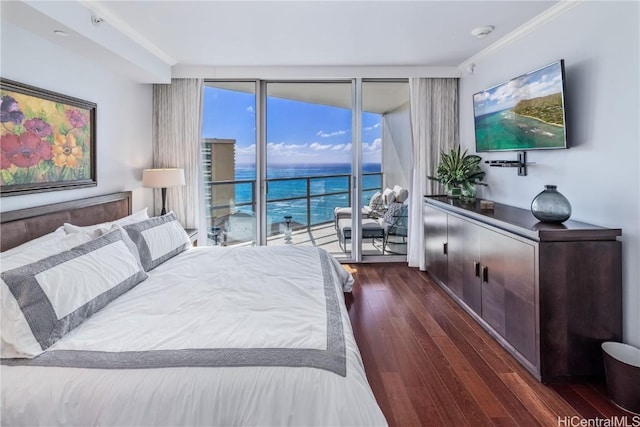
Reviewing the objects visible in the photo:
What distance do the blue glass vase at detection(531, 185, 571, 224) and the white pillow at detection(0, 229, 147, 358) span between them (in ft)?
9.07

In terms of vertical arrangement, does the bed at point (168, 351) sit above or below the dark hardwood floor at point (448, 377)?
above

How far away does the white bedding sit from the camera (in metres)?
Answer: 1.32

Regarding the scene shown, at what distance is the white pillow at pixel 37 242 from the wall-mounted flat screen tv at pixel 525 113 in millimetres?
3570

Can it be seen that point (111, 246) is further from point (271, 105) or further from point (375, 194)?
point (375, 194)

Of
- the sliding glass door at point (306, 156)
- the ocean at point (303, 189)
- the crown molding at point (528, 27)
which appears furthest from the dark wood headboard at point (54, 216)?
the crown molding at point (528, 27)

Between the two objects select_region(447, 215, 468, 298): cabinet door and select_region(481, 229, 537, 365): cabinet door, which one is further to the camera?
select_region(447, 215, 468, 298): cabinet door

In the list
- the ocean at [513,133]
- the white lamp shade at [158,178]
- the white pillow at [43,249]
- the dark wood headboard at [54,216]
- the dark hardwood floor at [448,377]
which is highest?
the ocean at [513,133]

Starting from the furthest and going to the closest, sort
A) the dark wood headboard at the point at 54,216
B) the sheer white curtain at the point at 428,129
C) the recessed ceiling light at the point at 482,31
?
the sheer white curtain at the point at 428,129, the recessed ceiling light at the point at 482,31, the dark wood headboard at the point at 54,216

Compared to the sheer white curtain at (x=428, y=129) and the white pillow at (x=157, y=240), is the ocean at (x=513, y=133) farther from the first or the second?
the white pillow at (x=157, y=240)

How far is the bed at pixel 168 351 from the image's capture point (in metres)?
1.33

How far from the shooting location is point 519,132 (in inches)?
125

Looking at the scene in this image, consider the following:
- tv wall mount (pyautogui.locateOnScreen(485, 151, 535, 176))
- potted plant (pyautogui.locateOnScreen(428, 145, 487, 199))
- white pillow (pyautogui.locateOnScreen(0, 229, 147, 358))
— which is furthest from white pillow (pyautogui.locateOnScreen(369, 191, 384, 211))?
white pillow (pyautogui.locateOnScreen(0, 229, 147, 358))

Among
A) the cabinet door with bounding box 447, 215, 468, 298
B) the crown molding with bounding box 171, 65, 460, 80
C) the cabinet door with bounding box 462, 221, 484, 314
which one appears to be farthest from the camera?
the crown molding with bounding box 171, 65, 460, 80

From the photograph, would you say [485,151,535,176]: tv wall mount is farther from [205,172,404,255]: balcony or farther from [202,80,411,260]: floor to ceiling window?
[205,172,404,255]: balcony
